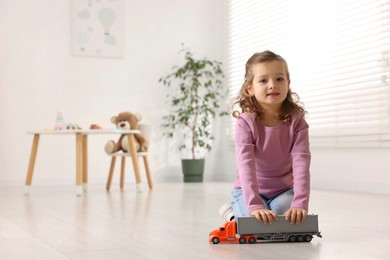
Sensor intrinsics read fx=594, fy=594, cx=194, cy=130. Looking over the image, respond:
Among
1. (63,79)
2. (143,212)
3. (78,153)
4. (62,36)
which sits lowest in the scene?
(143,212)

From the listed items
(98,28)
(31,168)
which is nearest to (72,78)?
(98,28)

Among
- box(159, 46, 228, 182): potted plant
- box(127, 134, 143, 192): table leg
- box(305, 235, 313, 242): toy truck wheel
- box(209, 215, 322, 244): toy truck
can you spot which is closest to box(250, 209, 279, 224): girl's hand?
box(209, 215, 322, 244): toy truck

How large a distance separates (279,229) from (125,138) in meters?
2.97

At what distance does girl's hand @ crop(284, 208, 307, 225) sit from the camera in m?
1.77

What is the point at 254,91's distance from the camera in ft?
6.44

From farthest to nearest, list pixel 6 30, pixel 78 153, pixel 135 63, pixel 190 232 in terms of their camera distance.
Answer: pixel 135 63 < pixel 6 30 < pixel 78 153 < pixel 190 232

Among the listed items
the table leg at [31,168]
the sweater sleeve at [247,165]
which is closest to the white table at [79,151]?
the table leg at [31,168]

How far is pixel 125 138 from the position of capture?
4.62m

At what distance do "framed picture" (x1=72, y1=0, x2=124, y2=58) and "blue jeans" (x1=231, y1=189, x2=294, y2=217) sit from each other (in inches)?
153

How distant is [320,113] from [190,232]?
2755 millimetres

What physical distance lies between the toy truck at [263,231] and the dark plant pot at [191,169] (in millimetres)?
3911

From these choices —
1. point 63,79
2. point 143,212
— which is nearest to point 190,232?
point 143,212

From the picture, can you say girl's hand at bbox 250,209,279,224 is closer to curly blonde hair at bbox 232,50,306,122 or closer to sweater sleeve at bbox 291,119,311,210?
sweater sleeve at bbox 291,119,311,210

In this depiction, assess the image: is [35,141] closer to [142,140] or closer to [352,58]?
[142,140]
